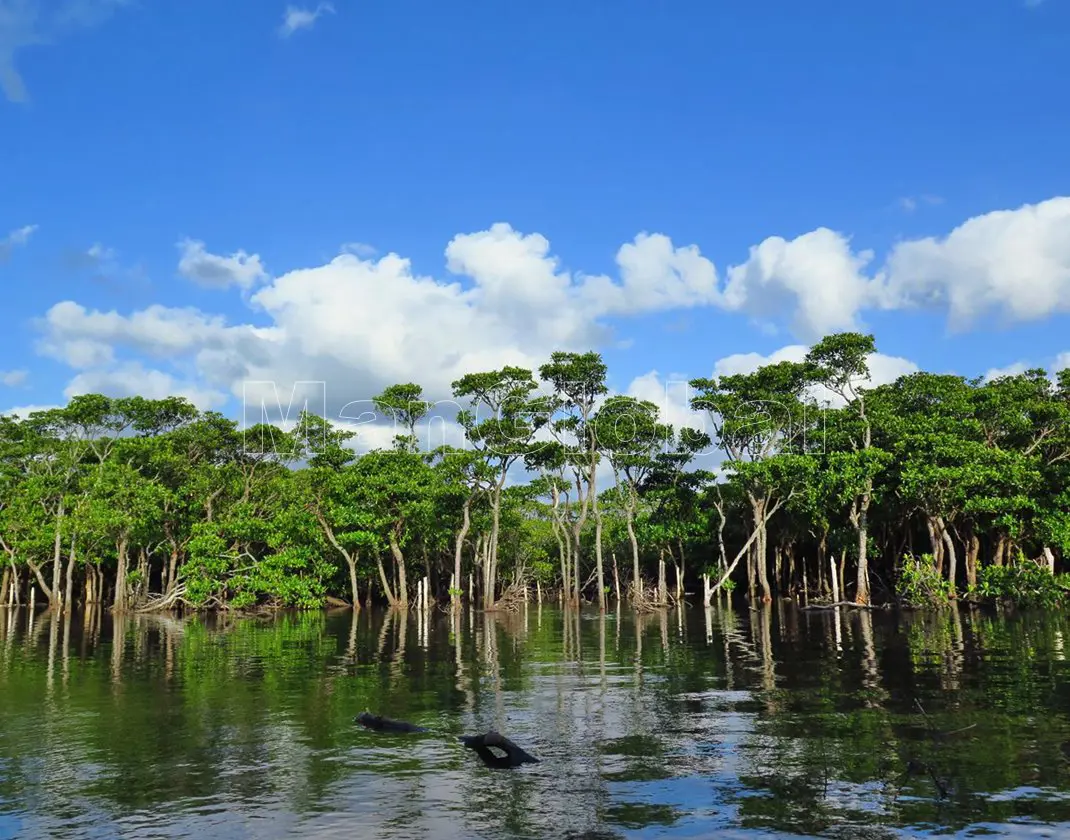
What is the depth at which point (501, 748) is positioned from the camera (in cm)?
1344

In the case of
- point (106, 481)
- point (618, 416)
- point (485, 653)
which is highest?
point (618, 416)

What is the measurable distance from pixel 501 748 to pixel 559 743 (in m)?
1.50

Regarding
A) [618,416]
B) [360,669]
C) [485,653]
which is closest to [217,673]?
[360,669]

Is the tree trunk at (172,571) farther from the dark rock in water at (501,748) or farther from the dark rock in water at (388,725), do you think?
the dark rock in water at (501,748)

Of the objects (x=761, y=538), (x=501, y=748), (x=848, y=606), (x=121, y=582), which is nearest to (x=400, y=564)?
(x=121, y=582)

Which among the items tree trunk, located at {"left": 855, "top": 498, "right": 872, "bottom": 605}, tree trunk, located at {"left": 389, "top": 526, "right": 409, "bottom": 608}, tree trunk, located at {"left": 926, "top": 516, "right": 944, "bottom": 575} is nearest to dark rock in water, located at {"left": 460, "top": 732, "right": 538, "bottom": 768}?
tree trunk, located at {"left": 855, "top": 498, "right": 872, "bottom": 605}

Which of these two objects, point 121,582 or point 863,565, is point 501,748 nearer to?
point 863,565

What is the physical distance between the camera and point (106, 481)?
2293 inches

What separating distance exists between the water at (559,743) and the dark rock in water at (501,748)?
0.75 ft

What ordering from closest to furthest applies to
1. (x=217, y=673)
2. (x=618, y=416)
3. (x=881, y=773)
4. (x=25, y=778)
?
(x=881, y=773) → (x=25, y=778) → (x=217, y=673) → (x=618, y=416)

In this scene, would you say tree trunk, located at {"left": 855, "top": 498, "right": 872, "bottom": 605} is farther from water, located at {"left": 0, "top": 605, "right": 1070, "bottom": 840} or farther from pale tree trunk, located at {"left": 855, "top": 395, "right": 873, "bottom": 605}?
water, located at {"left": 0, "top": 605, "right": 1070, "bottom": 840}

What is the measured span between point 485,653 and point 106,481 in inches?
1583

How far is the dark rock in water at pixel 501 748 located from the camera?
13.0 metres

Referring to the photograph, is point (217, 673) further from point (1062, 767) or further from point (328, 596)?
point (328, 596)
